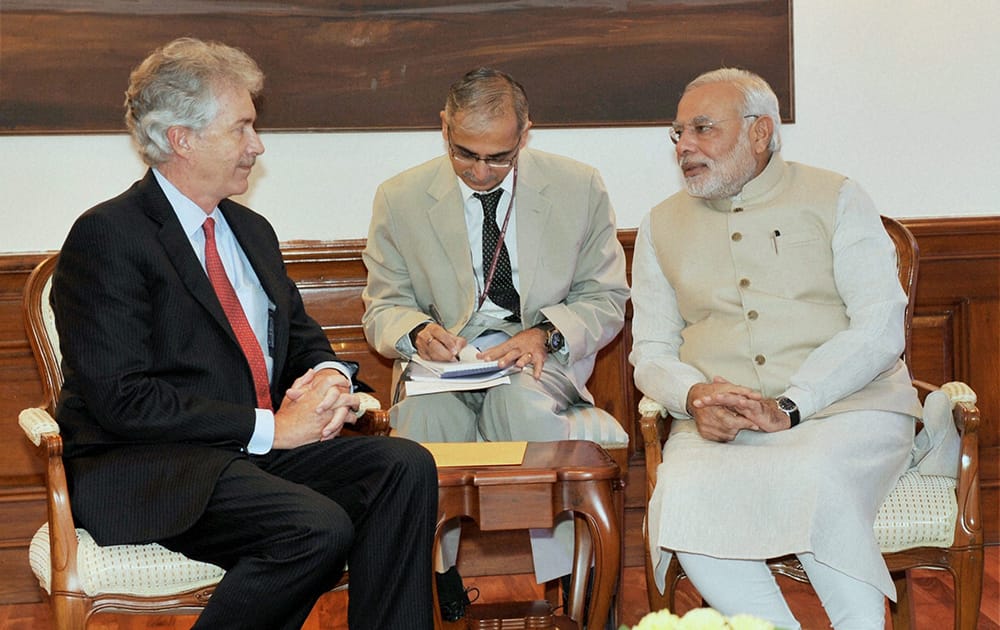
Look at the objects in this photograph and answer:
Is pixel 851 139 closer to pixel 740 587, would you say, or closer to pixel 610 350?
pixel 610 350

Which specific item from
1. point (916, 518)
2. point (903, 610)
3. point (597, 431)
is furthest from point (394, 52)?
point (903, 610)

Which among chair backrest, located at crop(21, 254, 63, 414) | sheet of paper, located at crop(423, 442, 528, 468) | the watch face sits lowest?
sheet of paper, located at crop(423, 442, 528, 468)

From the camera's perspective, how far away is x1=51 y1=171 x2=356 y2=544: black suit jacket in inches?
102

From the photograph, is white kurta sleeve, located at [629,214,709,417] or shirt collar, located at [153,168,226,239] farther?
white kurta sleeve, located at [629,214,709,417]

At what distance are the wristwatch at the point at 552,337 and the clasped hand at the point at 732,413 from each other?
1.91ft

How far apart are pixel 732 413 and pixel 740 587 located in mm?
426

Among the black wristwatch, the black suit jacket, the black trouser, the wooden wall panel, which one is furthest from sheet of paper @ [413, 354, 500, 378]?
the wooden wall panel

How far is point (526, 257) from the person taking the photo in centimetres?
357

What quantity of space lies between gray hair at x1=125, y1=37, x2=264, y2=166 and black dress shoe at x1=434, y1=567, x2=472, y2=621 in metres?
1.33

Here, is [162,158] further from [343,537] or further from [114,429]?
[343,537]

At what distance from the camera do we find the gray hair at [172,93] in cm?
280

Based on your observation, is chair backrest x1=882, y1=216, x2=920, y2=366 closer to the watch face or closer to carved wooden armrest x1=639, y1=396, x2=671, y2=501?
carved wooden armrest x1=639, y1=396, x2=671, y2=501

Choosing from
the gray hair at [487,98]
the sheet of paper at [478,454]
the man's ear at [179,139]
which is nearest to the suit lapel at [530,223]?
the gray hair at [487,98]

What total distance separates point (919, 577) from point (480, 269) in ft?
5.99
